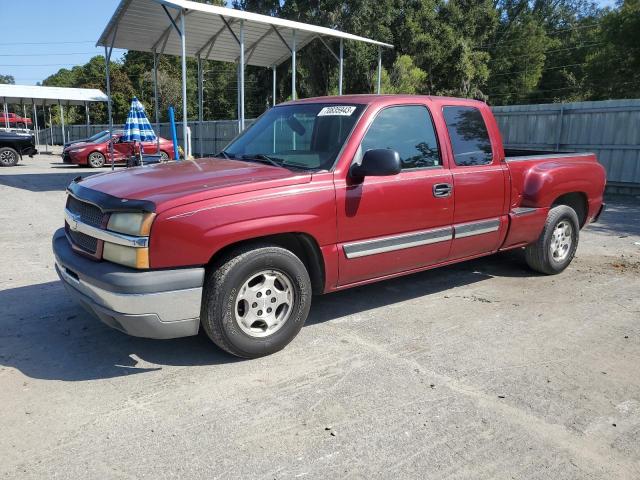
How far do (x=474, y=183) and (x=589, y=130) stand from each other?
36.7 ft

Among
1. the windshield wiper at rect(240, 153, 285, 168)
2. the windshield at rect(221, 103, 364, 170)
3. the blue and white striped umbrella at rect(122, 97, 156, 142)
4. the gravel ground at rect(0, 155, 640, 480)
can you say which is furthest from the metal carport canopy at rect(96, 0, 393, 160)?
the gravel ground at rect(0, 155, 640, 480)

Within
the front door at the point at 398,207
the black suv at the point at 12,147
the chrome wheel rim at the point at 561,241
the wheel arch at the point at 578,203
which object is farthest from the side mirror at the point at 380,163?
the black suv at the point at 12,147

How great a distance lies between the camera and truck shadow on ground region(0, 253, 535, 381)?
3.77 m

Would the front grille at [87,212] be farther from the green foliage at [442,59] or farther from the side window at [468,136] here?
the green foliage at [442,59]

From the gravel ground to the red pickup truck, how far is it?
436mm

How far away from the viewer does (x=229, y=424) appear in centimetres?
306

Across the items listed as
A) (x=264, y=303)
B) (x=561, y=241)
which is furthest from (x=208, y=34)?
(x=264, y=303)

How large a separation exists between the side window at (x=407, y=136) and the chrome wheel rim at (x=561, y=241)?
217 centimetres

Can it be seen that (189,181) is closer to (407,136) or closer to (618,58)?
(407,136)

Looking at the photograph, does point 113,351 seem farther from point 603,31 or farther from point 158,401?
point 603,31

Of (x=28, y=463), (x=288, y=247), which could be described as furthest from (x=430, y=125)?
(x=28, y=463)

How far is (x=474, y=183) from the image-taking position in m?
4.96

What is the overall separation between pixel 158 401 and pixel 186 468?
75cm

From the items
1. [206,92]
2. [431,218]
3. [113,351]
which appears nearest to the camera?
[113,351]
